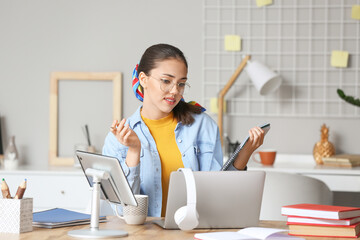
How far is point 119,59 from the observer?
355 cm

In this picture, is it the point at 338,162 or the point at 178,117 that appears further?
the point at 338,162

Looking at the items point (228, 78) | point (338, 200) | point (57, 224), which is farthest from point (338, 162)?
point (57, 224)

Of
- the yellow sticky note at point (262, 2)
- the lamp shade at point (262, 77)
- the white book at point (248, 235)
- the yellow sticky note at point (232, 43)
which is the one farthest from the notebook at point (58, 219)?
the yellow sticky note at point (262, 2)

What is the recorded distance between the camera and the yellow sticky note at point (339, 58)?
3383 millimetres

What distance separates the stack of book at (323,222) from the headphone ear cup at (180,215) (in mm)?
295

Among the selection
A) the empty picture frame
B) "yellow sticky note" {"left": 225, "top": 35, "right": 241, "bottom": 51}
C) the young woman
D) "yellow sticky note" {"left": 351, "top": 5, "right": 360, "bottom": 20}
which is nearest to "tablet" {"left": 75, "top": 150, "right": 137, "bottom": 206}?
the young woman

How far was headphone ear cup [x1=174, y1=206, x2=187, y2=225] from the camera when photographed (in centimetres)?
148

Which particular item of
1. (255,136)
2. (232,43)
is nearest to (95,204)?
(255,136)

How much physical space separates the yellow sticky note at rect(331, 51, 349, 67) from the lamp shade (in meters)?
0.36

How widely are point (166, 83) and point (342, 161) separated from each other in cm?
152

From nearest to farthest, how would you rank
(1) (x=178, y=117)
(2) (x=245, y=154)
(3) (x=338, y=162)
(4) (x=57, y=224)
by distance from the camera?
(4) (x=57, y=224) → (2) (x=245, y=154) → (1) (x=178, y=117) → (3) (x=338, y=162)

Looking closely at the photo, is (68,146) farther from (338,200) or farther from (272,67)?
(338,200)

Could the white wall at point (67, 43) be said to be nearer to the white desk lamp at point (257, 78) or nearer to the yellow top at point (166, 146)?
the white desk lamp at point (257, 78)

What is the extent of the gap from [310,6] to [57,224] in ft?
7.83
